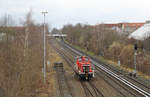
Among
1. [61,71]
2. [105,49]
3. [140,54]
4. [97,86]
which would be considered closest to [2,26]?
[61,71]

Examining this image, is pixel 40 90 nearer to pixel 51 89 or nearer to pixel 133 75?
pixel 51 89

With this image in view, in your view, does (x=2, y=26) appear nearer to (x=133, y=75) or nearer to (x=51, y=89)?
(x=51, y=89)

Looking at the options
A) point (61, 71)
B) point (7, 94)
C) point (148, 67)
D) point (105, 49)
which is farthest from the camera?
point (105, 49)

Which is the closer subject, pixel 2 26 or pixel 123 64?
pixel 2 26

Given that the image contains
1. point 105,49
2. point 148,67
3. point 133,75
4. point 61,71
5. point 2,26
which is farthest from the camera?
point 105,49

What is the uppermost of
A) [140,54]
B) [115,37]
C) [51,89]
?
[115,37]

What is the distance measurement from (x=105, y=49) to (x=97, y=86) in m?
26.5

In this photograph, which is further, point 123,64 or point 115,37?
point 115,37

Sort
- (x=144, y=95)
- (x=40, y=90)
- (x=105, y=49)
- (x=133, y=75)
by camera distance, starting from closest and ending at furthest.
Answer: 1. (x=144, y=95)
2. (x=40, y=90)
3. (x=133, y=75)
4. (x=105, y=49)

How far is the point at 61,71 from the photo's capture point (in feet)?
98.3

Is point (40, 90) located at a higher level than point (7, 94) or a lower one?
lower

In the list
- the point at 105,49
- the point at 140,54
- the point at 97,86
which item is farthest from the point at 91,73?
the point at 105,49

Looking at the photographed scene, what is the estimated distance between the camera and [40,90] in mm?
19562

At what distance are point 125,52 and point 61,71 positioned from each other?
14.5 m
